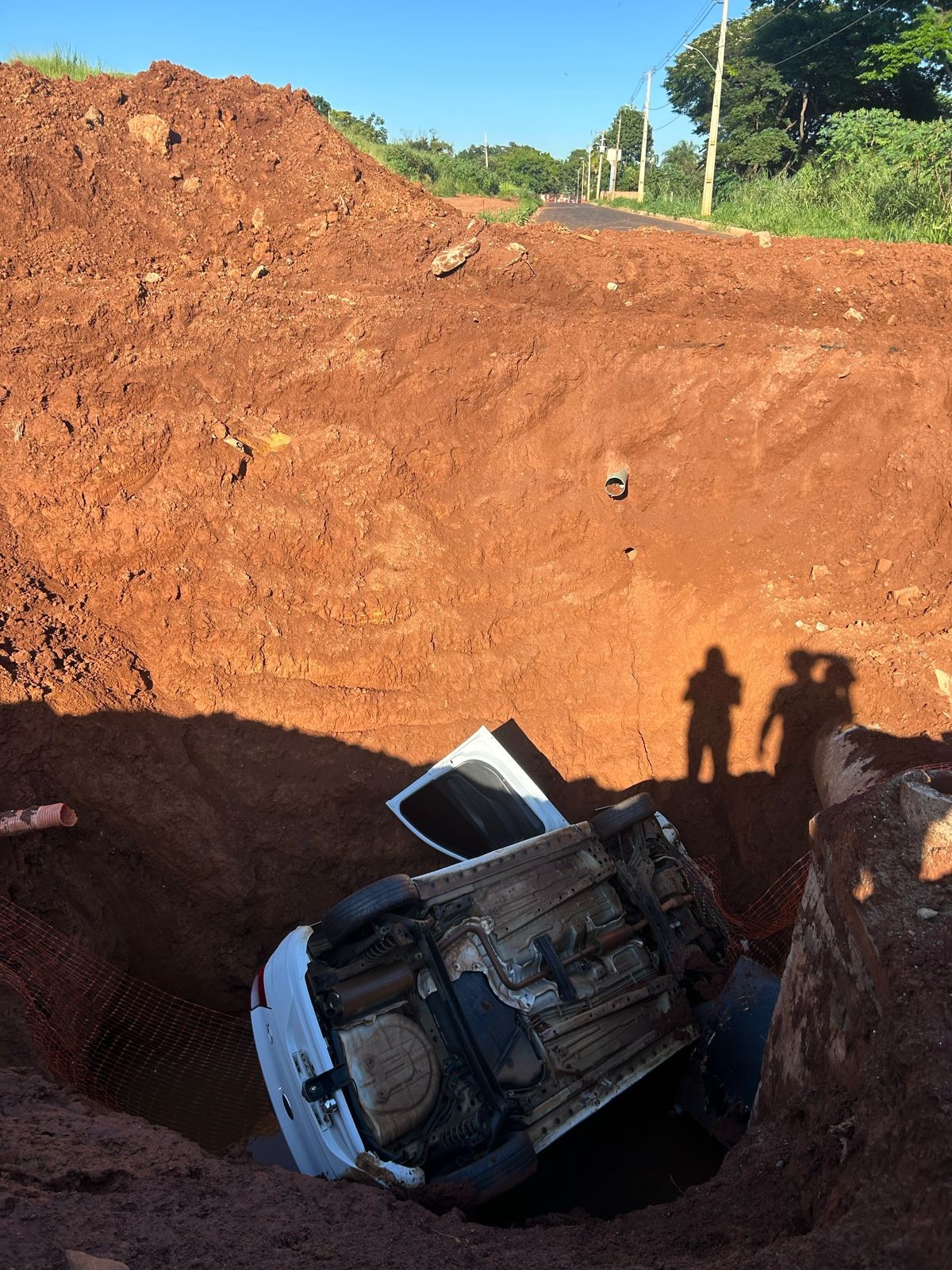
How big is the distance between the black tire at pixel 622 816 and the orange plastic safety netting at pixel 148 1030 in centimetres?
106

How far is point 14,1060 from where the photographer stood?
14.8 feet

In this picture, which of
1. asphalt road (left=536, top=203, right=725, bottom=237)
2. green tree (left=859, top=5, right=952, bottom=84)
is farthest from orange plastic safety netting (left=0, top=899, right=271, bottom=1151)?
green tree (left=859, top=5, right=952, bottom=84)

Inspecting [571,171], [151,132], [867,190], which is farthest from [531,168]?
[151,132]

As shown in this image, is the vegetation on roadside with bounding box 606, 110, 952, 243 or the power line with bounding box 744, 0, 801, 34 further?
the power line with bounding box 744, 0, 801, 34

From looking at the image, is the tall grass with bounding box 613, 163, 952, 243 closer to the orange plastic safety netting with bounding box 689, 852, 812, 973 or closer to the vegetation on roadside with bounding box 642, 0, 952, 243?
the vegetation on roadside with bounding box 642, 0, 952, 243

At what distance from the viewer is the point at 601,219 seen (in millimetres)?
25031

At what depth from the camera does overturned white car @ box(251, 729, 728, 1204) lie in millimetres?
3865

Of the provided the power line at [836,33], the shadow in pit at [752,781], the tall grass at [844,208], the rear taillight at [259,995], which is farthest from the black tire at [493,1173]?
the power line at [836,33]

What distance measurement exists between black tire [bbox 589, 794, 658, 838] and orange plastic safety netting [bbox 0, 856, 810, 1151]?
1057mm

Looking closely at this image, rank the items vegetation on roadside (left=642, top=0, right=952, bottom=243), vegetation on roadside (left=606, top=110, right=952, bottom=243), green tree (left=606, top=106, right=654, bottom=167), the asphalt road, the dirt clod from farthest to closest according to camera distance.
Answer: green tree (left=606, top=106, right=654, bottom=167)
the asphalt road
vegetation on roadside (left=642, top=0, right=952, bottom=243)
vegetation on roadside (left=606, top=110, right=952, bottom=243)
the dirt clod

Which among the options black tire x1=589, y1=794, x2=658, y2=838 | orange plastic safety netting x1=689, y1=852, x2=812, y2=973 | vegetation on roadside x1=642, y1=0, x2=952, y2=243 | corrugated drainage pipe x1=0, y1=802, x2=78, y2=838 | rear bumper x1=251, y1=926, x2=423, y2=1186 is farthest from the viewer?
vegetation on roadside x1=642, y1=0, x2=952, y2=243

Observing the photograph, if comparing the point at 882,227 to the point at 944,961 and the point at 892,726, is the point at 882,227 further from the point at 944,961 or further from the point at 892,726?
the point at 944,961

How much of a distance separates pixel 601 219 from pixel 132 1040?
26.1 m

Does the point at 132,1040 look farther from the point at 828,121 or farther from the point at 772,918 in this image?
the point at 828,121
